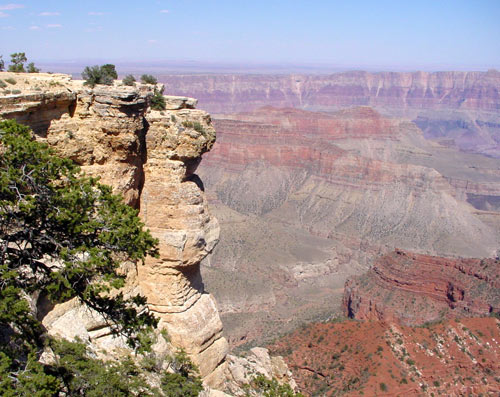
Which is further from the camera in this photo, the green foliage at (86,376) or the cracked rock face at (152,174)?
the cracked rock face at (152,174)

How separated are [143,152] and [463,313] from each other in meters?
31.4

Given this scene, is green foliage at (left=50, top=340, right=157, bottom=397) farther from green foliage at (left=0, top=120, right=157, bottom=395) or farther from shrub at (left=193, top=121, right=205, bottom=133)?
shrub at (left=193, top=121, right=205, bottom=133)

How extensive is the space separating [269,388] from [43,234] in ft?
32.5

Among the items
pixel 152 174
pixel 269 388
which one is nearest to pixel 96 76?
pixel 152 174

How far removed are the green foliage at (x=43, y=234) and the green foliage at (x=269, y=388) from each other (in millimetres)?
7753

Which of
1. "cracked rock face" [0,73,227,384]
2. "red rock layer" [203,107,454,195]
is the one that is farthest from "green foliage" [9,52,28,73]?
"red rock layer" [203,107,454,195]

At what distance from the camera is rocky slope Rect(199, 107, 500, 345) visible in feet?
163

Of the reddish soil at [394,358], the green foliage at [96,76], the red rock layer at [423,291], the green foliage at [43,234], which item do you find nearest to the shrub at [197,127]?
the green foliage at [96,76]

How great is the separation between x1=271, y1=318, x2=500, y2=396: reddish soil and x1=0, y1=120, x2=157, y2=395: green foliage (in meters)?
15.6

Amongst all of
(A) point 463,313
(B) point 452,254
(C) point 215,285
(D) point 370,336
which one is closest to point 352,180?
(B) point 452,254

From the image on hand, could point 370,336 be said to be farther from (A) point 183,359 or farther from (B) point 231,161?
(B) point 231,161

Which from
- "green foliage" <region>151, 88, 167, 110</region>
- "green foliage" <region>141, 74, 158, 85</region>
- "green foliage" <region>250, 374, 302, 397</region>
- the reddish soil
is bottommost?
the reddish soil

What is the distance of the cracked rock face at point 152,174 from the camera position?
37.3 feet

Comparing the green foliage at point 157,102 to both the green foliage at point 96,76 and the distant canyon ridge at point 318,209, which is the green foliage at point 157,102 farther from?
the distant canyon ridge at point 318,209
